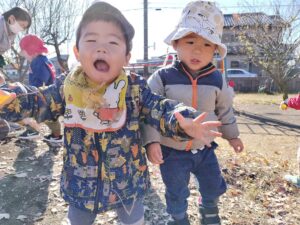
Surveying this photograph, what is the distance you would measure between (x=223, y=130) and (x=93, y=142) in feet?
3.40

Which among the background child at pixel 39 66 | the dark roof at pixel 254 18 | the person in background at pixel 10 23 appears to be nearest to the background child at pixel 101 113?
the person in background at pixel 10 23

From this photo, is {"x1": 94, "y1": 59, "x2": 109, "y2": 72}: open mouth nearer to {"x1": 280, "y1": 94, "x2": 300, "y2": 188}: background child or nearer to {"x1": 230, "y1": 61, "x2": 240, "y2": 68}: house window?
{"x1": 280, "y1": 94, "x2": 300, "y2": 188}: background child

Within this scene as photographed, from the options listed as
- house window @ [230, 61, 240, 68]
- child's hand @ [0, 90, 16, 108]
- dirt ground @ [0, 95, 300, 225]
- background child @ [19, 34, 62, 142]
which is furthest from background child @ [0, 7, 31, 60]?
house window @ [230, 61, 240, 68]

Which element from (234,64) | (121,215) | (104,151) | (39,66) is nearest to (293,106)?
(121,215)

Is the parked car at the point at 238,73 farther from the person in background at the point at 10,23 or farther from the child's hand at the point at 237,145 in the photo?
the child's hand at the point at 237,145

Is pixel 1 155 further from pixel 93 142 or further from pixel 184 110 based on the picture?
pixel 184 110

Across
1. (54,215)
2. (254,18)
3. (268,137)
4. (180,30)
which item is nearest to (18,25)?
(54,215)

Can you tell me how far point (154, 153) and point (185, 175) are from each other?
1.56 ft

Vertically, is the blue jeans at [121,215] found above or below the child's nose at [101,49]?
below

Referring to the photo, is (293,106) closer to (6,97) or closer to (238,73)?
(6,97)

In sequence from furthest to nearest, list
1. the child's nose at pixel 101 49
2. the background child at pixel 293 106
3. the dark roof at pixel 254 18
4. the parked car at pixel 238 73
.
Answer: the parked car at pixel 238 73, the dark roof at pixel 254 18, the background child at pixel 293 106, the child's nose at pixel 101 49

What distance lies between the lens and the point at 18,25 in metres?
4.41

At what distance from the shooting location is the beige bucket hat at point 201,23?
82.3 inches

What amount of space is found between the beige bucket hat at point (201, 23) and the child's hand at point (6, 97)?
1.03 m
